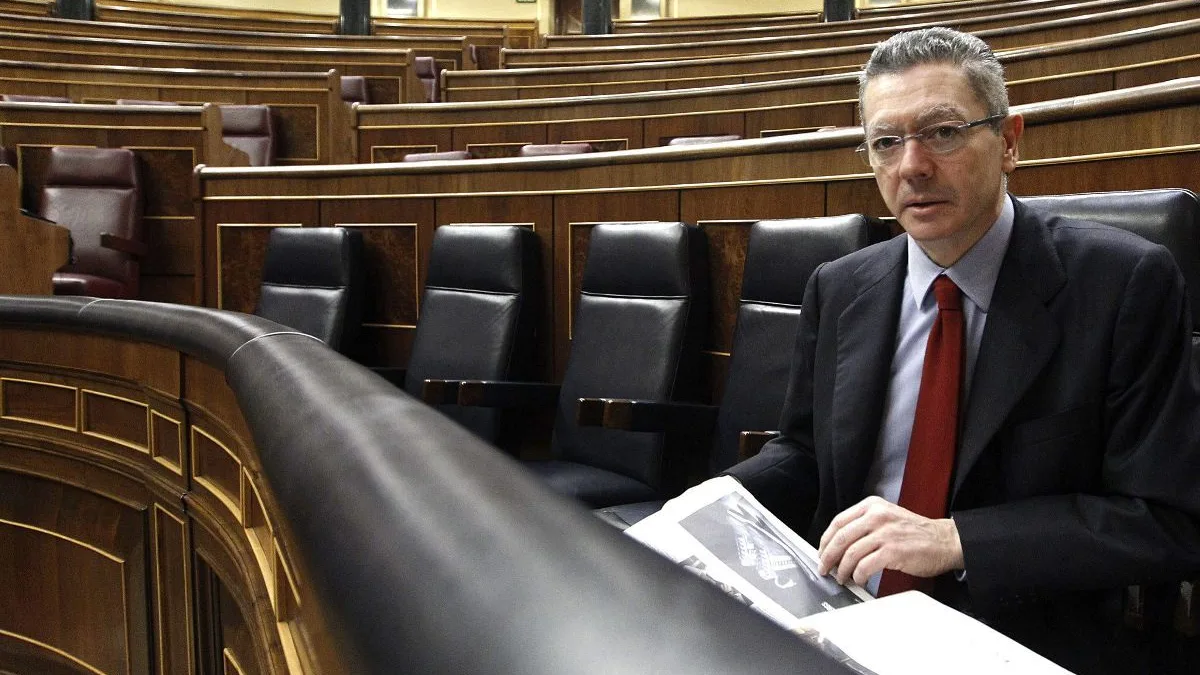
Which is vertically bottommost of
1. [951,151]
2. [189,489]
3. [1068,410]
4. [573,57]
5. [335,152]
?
[189,489]

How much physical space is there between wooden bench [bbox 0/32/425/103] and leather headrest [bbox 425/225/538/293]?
219 cm

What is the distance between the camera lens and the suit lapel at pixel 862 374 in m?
0.60

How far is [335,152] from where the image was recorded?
8.82ft

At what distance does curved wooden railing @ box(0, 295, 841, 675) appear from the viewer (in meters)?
0.13

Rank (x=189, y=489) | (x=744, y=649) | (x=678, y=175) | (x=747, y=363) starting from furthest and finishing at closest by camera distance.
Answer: (x=678, y=175) → (x=747, y=363) → (x=189, y=489) → (x=744, y=649)

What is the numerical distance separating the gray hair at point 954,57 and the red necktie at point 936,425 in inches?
4.2

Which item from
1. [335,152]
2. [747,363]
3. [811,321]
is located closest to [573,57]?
[335,152]

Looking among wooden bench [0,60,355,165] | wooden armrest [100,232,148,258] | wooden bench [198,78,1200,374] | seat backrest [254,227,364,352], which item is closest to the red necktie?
wooden bench [198,78,1200,374]

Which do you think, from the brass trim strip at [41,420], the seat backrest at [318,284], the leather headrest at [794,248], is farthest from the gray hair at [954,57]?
the seat backrest at [318,284]

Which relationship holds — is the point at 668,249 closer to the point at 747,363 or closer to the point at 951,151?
the point at 747,363

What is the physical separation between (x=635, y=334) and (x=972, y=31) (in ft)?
6.70

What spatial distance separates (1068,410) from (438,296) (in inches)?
38.3

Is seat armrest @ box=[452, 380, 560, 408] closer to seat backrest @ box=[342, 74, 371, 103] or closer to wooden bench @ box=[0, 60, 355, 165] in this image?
wooden bench @ box=[0, 60, 355, 165]

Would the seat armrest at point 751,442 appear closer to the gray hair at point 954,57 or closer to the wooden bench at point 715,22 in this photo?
the gray hair at point 954,57
